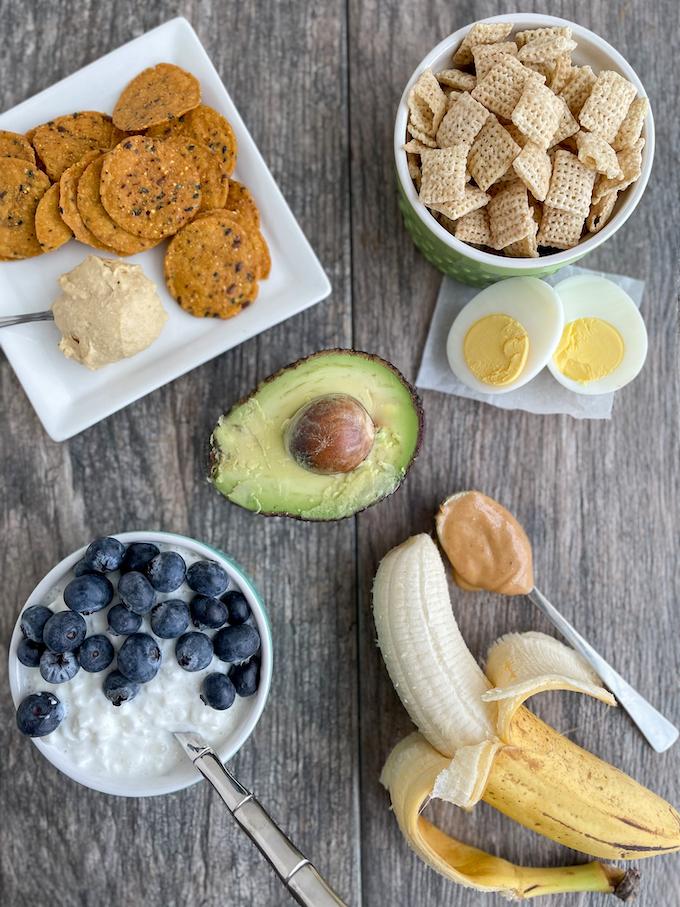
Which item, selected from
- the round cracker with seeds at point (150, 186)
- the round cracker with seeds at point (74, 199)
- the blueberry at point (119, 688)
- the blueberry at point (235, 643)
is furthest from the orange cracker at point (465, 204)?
the blueberry at point (119, 688)

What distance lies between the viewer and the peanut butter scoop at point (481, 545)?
1.05 m

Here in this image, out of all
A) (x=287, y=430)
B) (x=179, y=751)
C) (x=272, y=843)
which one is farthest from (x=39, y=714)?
(x=287, y=430)

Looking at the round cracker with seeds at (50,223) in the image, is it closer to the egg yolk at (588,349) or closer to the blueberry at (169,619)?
the blueberry at (169,619)

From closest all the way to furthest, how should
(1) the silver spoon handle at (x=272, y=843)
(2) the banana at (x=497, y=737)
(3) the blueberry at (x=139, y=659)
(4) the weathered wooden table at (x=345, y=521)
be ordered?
(1) the silver spoon handle at (x=272, y=843), (3) the blueberry at (x=139, y=659), (2) the banana at (x=497, y=737), (4) the weathered wooden table at (x=345, y=521)

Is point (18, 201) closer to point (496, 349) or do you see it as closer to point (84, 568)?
point (84, 568)

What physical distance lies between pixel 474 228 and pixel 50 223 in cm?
54

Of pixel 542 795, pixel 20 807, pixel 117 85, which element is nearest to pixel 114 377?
pixel 117 85

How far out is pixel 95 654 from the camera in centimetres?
88

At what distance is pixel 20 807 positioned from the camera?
1064 mm

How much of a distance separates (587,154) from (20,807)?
112 cm

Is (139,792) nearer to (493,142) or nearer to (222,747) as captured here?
(222,747)

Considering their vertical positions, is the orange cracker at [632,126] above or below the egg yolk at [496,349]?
above

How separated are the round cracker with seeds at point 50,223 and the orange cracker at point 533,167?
570 millimetres

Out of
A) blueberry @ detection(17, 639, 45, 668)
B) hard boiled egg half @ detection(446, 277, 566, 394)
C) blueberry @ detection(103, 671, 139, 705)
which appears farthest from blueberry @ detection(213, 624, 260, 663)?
hard boiled egg half @ detection(446, 277, 566, 394)
